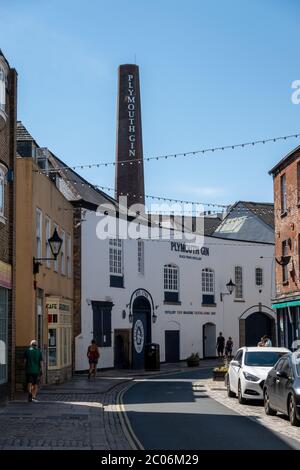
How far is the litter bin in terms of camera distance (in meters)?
39.5

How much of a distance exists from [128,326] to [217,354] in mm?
10289

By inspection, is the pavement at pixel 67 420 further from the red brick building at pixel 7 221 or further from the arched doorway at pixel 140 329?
the arched doorway at pixel 140 329

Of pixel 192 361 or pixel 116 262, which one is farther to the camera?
pixel 192 361

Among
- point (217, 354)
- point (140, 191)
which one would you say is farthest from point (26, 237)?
point (140, 191)

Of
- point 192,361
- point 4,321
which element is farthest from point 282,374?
point 192,361

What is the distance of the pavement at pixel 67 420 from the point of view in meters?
13.3

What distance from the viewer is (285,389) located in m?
16.5

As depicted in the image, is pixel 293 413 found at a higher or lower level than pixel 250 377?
lower

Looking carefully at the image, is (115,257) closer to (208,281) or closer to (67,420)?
(208,281)

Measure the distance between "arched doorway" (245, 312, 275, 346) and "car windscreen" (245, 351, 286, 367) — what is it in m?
28.7

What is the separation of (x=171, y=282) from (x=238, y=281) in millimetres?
6504

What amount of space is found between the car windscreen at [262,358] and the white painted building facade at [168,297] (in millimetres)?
14951

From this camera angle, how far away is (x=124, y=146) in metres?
60.3
